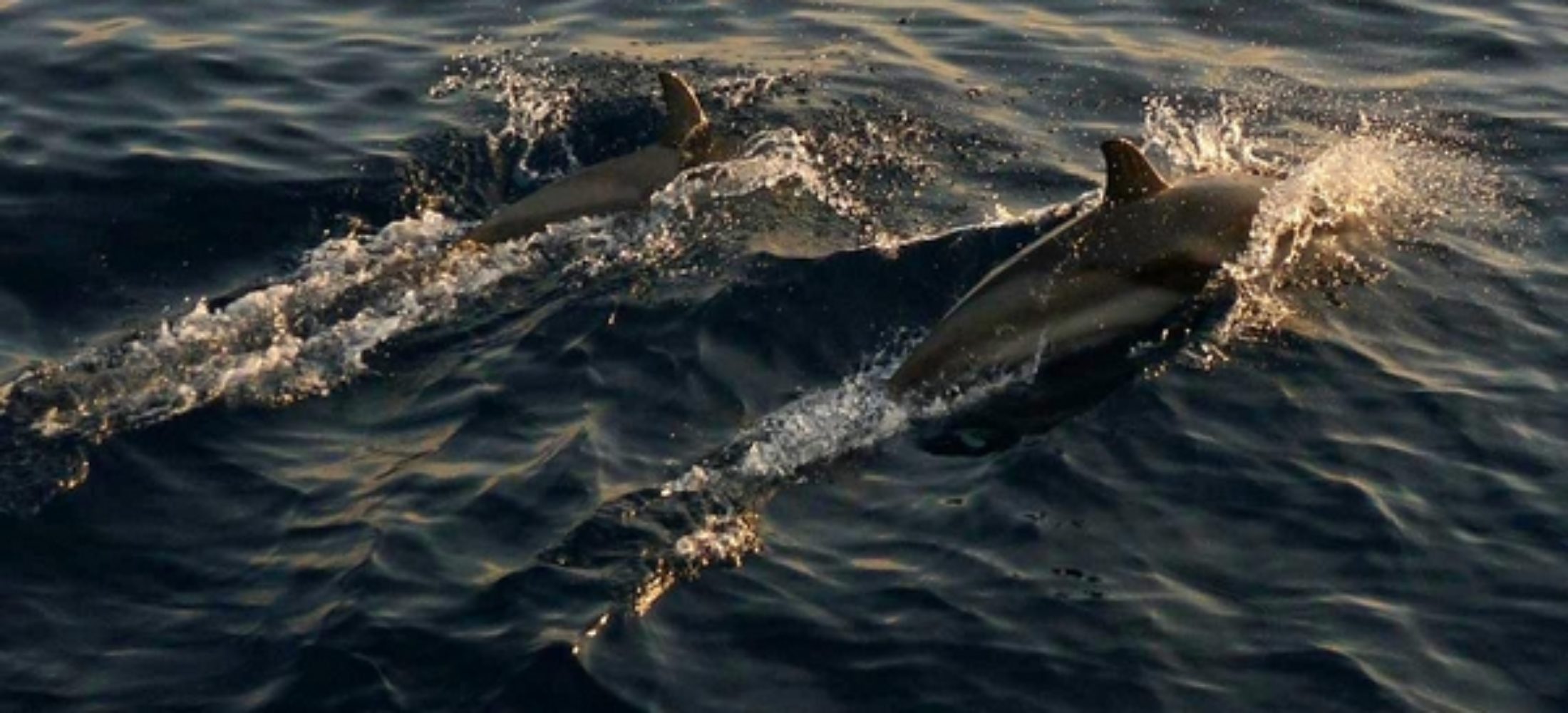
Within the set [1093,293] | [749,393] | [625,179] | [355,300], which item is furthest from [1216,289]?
[355,300]

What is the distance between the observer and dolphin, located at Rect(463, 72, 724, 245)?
14523 mm

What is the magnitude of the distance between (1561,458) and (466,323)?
22.1 feet

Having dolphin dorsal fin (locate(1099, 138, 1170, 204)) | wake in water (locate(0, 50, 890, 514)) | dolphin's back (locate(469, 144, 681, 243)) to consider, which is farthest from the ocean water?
dolphin dorsal fin (locate(1099, 138, 1170, 204))

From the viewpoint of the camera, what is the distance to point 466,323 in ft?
42.2

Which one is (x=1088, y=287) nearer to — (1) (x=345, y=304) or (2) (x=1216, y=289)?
(2) (x=1216, y=289)

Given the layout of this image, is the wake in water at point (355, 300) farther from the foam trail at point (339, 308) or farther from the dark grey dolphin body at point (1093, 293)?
the dark grey dolphin body at point (1093, 293)

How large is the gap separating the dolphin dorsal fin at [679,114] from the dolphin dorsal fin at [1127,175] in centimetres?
400

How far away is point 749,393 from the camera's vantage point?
38.7 ft

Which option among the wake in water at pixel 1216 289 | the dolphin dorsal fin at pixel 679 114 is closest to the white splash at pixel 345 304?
the dolphin dorsal fin at pixel 679 114

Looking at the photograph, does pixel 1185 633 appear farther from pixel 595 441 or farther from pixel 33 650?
pixel 33 650

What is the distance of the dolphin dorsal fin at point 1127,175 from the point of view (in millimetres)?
12469

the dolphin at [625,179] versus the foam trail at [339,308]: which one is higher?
the dolphin at [625,179]

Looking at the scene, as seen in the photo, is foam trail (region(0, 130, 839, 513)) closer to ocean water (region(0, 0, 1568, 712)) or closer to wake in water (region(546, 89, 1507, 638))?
ocean water (region(0, 0, 1568, 712))

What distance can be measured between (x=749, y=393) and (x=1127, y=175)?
2.92m
